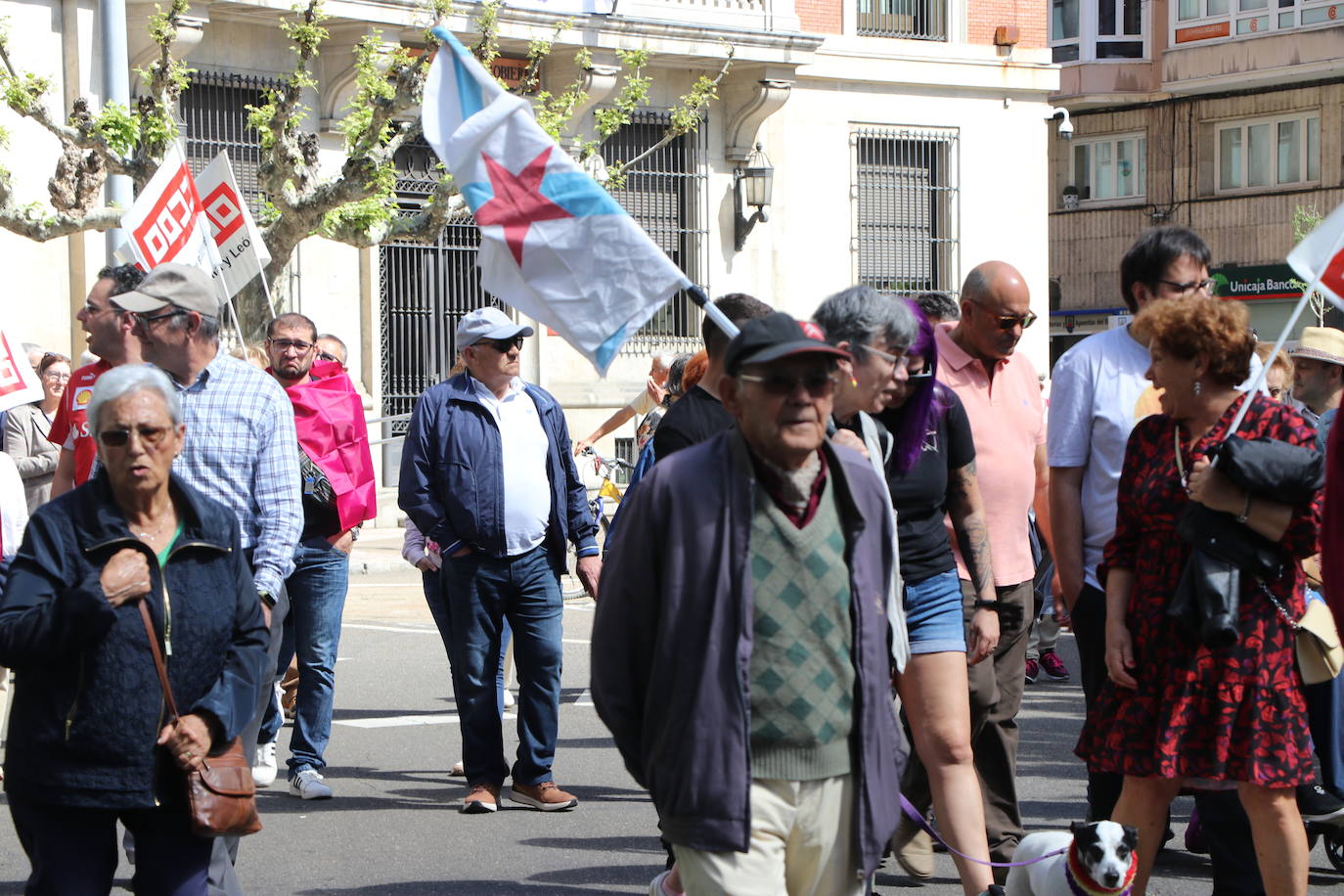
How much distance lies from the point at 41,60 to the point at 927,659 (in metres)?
16.4

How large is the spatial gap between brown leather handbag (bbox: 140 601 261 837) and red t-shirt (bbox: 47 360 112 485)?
1.90 m

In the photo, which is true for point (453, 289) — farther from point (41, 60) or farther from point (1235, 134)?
point (1235, 134)

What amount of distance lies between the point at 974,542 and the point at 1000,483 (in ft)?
1.50

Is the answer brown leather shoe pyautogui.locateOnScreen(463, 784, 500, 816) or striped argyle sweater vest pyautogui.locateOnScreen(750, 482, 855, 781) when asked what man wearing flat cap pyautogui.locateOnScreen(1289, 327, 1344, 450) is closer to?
brown leather shoe pyautogui.locateOnScreen(463, 784, 500, 816)

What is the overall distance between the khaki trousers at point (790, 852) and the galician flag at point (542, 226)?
151cm

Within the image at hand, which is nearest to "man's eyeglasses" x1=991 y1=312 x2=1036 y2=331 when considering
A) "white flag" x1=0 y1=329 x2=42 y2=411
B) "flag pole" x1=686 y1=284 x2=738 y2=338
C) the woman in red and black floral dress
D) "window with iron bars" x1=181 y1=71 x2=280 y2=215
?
the woman in red and black floral dress

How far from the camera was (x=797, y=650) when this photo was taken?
150 inches

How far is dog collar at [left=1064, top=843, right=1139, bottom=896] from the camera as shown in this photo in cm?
498

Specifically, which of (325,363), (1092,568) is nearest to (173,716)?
(1092,568)

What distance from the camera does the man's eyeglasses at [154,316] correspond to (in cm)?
554

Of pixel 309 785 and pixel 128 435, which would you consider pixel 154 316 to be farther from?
pixel 309 785

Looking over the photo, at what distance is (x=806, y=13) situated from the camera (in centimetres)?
2614

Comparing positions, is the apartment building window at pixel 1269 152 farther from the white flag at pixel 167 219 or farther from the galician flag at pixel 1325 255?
the galician flag at pixel 1325 255

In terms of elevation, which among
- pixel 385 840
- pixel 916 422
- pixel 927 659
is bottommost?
pixel 385 840
